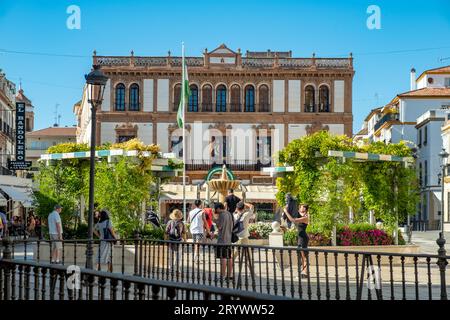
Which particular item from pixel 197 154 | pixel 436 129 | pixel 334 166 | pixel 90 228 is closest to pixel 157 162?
pixel 334 166

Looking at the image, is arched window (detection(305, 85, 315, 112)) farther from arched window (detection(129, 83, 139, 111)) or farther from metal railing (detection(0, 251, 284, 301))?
metal railing (detection(0, 251, 284, 301))

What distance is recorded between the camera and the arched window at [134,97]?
6256cm

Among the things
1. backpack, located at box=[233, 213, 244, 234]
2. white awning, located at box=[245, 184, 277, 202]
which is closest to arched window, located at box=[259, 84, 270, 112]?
white awning, located at box=[245, 184, 277, 202]

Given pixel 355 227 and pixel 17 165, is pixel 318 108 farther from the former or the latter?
pixel 355 227

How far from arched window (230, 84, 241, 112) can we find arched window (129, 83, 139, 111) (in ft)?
22.6

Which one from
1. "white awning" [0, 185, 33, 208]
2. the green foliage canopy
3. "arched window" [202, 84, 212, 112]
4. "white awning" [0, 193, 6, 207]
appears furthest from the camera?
"arched window" [202, 84, 212, 112]

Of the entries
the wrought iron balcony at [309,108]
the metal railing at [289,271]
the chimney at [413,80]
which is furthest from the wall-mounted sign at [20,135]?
the chimney at [413,80]

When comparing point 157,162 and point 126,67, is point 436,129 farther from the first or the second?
point 157,162

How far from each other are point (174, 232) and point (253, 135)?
44.2 meters

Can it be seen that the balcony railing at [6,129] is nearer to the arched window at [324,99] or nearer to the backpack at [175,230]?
the arched window at [324,99]

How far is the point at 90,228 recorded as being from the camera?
16.4 meters

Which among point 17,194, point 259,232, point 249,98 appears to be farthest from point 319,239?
point 249,98

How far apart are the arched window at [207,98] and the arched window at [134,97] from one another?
4.84 metres

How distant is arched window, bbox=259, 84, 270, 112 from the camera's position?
6303 centimetres
